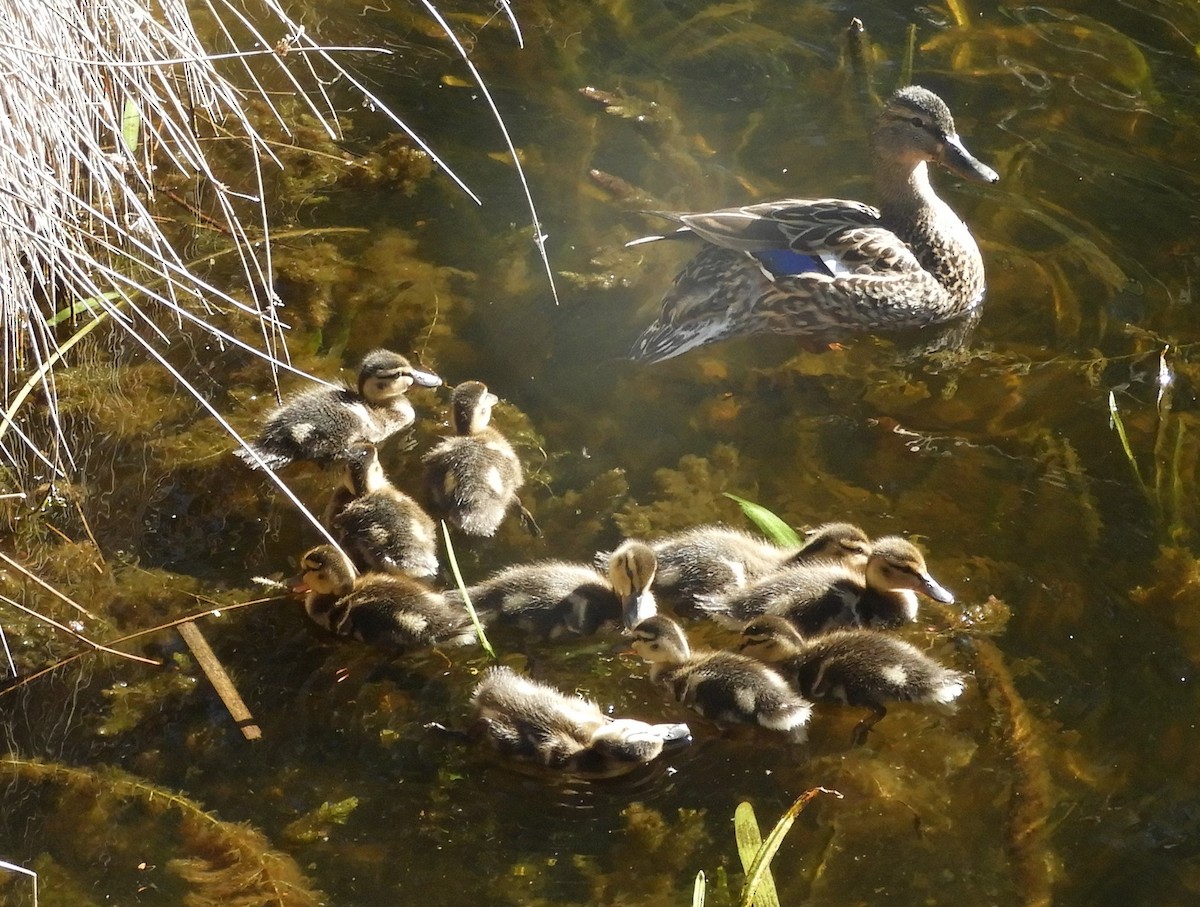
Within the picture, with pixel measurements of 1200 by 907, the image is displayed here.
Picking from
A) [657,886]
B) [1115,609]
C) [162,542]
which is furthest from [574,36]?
[657,886]

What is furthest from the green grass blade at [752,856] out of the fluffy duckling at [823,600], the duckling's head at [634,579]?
the fluffy duckling at [823,600]

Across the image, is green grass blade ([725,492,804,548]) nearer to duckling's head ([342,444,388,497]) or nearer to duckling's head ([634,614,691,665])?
duckling's head ([634,614,691,665])

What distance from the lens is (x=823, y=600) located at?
3.54 m

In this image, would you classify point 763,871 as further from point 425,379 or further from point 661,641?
point 425,379

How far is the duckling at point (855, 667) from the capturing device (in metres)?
3.21

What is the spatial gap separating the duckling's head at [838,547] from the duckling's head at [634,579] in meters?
0.45

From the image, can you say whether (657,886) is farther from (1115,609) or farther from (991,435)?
(991,435)

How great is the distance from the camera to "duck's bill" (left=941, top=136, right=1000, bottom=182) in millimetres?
4746

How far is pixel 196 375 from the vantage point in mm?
4336

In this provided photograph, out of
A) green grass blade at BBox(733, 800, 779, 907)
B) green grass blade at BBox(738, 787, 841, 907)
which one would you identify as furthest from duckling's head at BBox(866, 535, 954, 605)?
green grass blade at BBox(733, 800, 779, 907)

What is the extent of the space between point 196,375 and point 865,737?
239 centimetres

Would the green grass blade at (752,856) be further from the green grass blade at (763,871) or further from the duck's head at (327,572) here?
the duck's head at (327,572)

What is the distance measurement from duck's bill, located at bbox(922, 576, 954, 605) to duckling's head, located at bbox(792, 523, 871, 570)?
0.69ft

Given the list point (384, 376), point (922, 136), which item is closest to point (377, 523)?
point (384, 376)
